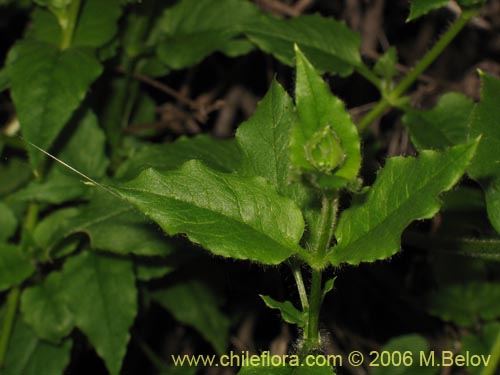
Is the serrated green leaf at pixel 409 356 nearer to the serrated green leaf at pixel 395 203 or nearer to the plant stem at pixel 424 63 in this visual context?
the plant stem at pixel 424 63

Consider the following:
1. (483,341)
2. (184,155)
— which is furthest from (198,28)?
(483,341)

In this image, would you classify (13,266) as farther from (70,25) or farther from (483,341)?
(483,341)

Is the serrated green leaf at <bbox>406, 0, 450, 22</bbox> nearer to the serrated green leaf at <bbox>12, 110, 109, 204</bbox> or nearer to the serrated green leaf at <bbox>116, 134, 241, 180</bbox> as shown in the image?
the serrated green leaf at <bbox>116, 134, 241, 180</bbox>

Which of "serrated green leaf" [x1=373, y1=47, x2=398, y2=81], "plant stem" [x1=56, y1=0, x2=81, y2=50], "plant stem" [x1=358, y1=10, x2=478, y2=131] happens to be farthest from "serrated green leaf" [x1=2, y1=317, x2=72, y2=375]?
"serrated green leaf" [x1=373, y1=47, x2=398, y2=81]

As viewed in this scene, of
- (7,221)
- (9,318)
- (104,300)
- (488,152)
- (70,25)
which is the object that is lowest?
(9,318)

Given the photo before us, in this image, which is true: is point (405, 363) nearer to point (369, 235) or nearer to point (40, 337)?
point (369, 235)

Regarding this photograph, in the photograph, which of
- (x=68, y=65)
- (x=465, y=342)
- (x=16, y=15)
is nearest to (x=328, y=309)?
(x=465, y=342)

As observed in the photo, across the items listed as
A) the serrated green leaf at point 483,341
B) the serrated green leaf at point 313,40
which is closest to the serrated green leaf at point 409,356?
the serrated green leaf at point 483,341
